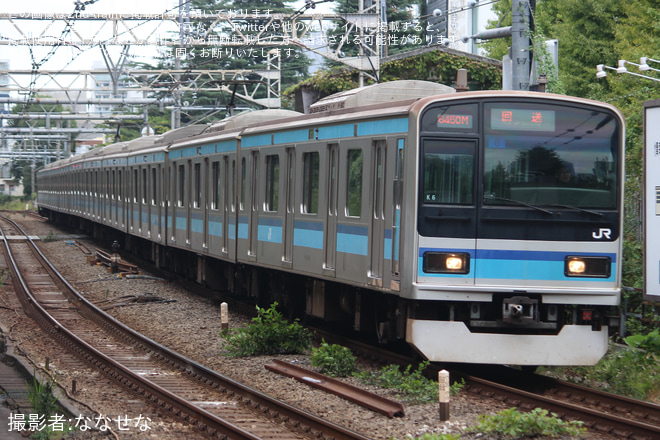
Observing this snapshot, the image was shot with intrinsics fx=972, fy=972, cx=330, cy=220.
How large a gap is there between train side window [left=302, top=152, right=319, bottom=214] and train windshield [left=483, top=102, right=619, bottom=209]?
9.81 feet

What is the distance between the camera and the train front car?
9.17 metres

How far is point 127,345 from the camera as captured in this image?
13156mm

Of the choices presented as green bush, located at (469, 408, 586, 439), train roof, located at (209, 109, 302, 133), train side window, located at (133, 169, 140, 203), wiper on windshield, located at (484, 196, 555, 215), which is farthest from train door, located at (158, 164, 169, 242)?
green bush, located at (469, 408, 586, 439)

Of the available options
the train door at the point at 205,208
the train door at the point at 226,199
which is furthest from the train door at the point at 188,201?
the train door at the point at 226,199

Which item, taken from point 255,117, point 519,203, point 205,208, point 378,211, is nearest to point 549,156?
point 519,203

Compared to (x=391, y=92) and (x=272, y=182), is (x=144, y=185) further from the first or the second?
(x=391, y=92)

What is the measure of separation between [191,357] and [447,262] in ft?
13.5

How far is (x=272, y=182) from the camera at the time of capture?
533 inches

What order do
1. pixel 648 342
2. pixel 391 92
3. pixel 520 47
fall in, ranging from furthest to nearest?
pixel 520 47 → pixel 391 92 → pixel 648 342

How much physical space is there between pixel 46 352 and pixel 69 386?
266 cm

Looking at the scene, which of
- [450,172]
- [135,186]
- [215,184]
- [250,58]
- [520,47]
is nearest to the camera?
[450,172]

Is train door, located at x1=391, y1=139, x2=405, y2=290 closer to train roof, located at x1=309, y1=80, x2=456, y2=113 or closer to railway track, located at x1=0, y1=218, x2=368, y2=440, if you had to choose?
train roof, located at x1=309, y1=80, x2=456, y2=113

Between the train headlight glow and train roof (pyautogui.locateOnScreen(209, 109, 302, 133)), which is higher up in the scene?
train roof (pyautogui.locateOnScreen(209, 109, 302, 133))

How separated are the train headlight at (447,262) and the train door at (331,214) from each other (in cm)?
223
